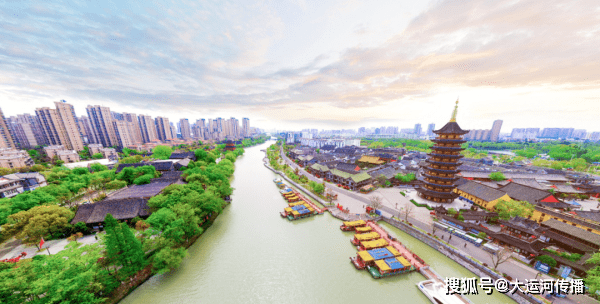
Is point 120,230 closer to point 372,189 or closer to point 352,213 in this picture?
point 352,213

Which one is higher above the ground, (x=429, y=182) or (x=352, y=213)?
(x=429, y=182)

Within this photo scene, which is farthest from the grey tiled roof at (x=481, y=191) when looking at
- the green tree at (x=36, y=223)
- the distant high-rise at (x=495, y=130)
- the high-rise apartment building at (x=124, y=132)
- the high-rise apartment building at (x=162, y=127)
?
the distant high-rise at (x=495, y=130)

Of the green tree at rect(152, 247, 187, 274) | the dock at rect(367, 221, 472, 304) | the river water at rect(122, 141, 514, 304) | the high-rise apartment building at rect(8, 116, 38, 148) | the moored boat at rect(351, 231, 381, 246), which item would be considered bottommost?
the river water at rect(122, 141, 514, 304)

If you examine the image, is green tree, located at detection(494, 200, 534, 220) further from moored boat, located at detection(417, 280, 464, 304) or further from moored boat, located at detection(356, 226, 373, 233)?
moored boat, located at detection(356, 226, 373, 233)

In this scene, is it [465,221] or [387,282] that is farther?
[465,221]

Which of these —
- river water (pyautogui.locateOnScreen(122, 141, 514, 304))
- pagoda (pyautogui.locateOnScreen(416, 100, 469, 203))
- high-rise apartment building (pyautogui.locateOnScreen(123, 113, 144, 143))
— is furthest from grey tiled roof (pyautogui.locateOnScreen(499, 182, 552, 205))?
high-rise apartment building (pyautogui.locateOnScreen(123, 113, 144, 143))

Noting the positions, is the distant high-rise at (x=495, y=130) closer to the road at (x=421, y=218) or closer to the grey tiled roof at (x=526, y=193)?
the grey tiled roof at (x=526, y=193)

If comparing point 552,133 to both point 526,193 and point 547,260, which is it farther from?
point 547,260

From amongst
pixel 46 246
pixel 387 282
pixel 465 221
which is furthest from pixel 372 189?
pixel 46 246
